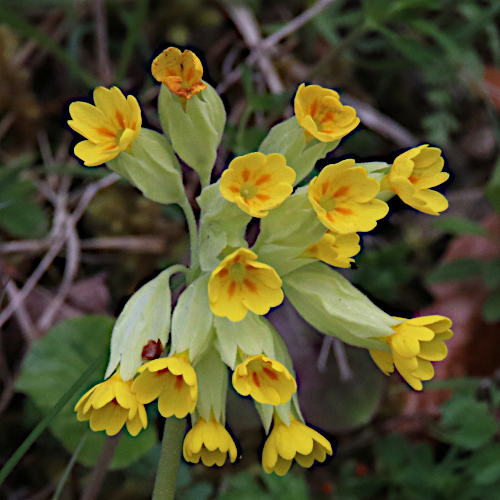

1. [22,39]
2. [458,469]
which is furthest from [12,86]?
[458,469]

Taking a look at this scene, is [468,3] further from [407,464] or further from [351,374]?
[407,464]

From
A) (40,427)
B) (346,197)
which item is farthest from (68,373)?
(346,197)

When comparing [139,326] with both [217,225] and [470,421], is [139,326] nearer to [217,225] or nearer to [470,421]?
[217,225]

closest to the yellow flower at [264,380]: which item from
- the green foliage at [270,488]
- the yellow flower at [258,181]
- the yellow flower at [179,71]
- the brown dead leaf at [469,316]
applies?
the yellow flower at [258,181]

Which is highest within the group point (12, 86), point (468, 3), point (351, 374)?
point (12, 86)

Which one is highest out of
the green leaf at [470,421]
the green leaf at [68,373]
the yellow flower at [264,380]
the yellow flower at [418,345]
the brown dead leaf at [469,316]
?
the yellow flower at [264,380]

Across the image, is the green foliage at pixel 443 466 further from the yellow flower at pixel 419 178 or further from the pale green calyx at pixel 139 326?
the pale green calyx at pixel 139 326
